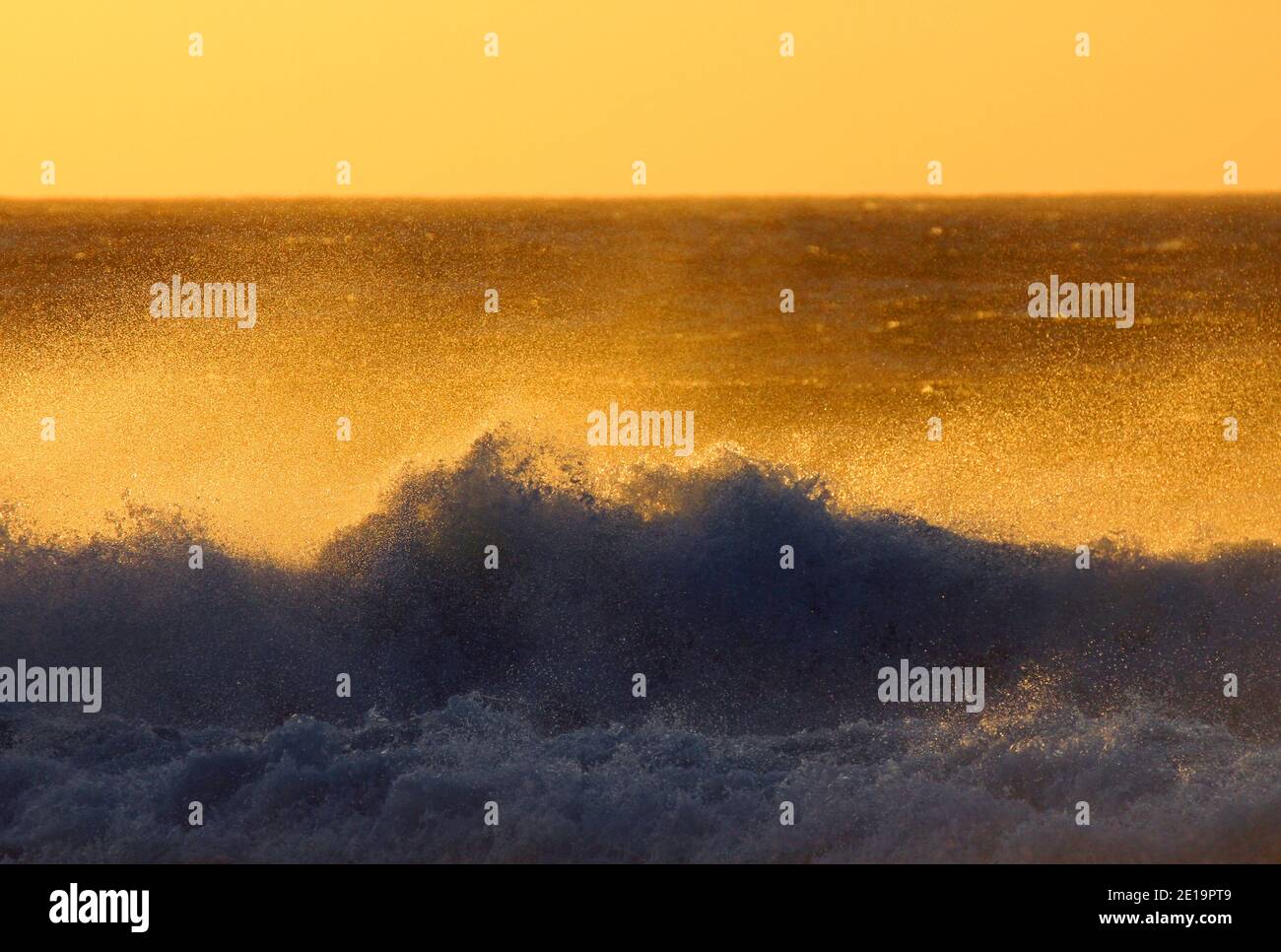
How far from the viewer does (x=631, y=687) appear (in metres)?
9.55

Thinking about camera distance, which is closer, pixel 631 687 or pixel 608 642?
pixel 631 687

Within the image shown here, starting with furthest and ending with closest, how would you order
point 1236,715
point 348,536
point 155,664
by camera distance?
point 348,536 < point 155,664 < point 1236,715

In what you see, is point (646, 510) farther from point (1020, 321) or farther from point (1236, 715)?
point (1020, 321)

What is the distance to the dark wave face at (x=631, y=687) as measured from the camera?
777 cm

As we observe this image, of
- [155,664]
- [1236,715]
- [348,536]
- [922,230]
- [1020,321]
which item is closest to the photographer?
[1236,715]

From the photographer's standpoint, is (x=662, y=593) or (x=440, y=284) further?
(x=440, y=284)

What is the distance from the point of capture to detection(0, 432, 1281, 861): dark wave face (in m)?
7.77

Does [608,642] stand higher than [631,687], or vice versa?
[608,642]

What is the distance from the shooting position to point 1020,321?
76.6ft

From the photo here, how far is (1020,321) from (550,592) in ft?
51.4

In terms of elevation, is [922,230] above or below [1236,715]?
above

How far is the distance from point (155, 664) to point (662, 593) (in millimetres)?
3891
